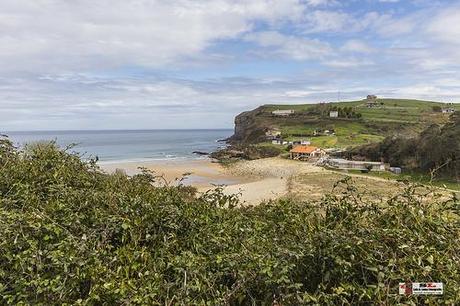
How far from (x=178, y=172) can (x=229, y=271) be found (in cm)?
5125

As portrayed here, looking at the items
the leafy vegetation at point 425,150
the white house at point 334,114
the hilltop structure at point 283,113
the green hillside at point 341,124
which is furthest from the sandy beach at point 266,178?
the hilltop structure at point 283,113

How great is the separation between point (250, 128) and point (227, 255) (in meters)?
112

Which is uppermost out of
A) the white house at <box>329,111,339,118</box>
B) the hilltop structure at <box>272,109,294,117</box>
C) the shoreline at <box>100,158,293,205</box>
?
the hilltop structure at <box>272,109,294,117</box>

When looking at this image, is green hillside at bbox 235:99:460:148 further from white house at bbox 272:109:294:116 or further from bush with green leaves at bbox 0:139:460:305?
bush with green leaves at bbox 0:139:460:305

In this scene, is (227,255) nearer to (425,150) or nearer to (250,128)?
(425,150)

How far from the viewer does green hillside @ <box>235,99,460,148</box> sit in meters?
88.6

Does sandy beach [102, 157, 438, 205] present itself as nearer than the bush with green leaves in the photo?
No

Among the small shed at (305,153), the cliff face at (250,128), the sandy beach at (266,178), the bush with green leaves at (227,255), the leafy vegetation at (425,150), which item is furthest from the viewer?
the cliff face at (250,128)

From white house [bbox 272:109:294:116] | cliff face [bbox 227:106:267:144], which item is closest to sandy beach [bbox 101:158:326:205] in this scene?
cliff face [bbox 227:106:267:144]

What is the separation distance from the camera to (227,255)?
323 centimetres

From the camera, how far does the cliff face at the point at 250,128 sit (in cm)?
10299

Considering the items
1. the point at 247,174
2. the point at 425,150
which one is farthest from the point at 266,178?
the point at 425,150

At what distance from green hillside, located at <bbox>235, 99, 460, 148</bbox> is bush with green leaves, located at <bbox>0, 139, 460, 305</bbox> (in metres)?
77.4

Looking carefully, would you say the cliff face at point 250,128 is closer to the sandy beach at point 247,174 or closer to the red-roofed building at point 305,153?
the red-roofed building at point 305,153
